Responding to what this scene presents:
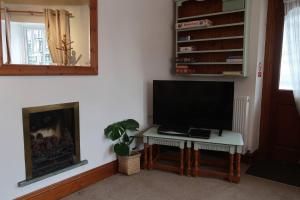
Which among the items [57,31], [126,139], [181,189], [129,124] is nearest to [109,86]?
[129,124]

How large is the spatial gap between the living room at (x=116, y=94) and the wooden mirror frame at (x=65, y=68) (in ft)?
0.03

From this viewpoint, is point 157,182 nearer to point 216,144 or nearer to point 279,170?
point 216,144

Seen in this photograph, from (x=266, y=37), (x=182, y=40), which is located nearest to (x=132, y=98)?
(x=182, y=40)

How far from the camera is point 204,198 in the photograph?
7.86ft

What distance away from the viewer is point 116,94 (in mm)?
2938

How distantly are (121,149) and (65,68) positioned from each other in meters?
1.12

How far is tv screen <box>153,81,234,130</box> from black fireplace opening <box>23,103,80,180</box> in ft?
3.69

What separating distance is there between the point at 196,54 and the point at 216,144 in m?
1.39

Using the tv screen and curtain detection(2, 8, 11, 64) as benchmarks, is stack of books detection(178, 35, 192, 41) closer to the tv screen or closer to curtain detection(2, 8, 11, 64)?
the tv screen

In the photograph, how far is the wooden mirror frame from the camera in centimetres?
197

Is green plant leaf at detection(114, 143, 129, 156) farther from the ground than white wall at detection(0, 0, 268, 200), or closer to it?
closer to it

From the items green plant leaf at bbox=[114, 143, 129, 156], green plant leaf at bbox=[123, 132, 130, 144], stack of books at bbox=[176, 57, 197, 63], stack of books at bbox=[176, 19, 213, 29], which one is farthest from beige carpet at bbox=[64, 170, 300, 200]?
stack of books at bbox=[176, 19, 213, 29]

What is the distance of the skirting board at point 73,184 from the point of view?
2236 millimetres

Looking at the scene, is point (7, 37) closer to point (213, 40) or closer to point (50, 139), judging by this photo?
point (50, 139)
